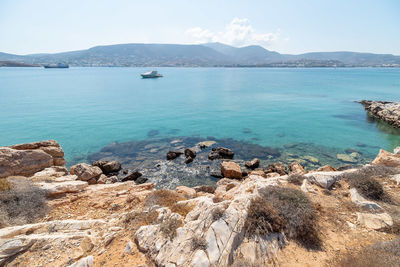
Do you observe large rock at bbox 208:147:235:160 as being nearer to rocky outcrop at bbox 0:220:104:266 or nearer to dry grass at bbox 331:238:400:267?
rocky outcrop at bbox 0:220:104:266

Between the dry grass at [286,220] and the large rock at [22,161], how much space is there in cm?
1407

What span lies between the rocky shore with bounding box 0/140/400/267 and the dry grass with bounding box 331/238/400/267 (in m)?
0.03

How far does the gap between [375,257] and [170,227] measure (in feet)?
20.1

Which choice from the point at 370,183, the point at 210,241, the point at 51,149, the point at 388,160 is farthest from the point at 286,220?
the point at 51,149

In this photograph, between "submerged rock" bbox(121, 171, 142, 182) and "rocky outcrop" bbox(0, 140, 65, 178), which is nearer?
"rocky outcrop" bbox(0, 140, 65, 178)

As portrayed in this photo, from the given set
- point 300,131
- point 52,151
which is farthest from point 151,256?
point 300,131

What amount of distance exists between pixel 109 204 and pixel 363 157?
965 inches

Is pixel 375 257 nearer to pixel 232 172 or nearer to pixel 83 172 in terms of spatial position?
pixel 232 172

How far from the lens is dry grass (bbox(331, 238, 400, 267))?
5219mm

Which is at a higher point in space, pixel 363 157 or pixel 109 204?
pixel 109 204

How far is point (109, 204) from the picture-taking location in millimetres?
9758

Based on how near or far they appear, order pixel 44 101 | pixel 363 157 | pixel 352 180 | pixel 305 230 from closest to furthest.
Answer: pixel 305 230 < pixel 352 180 < pixel 363 157 < pixel 44 101

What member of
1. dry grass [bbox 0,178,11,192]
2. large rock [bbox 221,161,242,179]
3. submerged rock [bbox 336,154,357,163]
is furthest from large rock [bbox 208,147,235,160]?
dry grass [bbox 0,178,11,192]

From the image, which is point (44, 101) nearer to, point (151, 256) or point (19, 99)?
point (19, 99)
